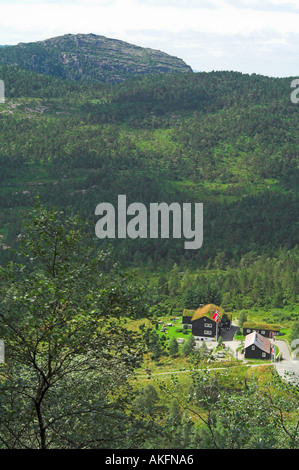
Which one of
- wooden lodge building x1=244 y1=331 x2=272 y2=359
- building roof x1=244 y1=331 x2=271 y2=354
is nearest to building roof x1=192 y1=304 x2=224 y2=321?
building roof x1=244 y1=331 x2=271 y2=354

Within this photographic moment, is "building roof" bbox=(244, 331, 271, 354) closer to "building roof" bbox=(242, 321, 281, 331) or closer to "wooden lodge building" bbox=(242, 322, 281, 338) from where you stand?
"wooden lodge building" bbox=(242, 322, 281, 338)

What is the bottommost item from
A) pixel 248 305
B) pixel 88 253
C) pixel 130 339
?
pixel 248 305

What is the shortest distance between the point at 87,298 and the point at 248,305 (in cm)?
10602

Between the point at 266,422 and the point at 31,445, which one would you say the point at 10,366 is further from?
the point at 266,422

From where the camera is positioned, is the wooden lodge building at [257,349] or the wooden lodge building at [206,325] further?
Result: the wooden lodge building at [206,325]

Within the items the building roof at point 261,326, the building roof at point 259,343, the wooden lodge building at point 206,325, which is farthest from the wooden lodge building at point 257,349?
the wooden lodge building at point 206,325

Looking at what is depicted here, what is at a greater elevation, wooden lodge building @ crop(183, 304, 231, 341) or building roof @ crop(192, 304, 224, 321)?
building roof @ crop(192, 304, 224, 321)

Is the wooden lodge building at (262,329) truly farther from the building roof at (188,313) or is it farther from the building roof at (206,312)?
the building roof at (188,313)

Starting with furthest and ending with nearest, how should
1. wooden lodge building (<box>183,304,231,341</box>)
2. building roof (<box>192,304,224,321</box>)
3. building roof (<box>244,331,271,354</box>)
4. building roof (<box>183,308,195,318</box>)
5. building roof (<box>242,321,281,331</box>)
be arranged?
building roof (<box>183,308,195,318</box>) → building roof (<box>192,304,224,321</box>) → wooden lodge building (<box>183,304,231,341</box>) → building roof (<box>242,321,281,331</box>) → building roof (<box>244,331,271,354</box>)

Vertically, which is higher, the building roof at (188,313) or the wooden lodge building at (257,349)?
the wooden lodge building at (257,349)

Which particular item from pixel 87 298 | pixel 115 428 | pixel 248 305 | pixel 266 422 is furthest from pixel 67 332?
pixel 248 305

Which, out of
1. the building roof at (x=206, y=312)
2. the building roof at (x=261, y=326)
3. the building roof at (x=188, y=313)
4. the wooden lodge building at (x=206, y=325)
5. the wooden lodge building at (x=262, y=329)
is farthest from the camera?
the building roof at (x=188, y=313)

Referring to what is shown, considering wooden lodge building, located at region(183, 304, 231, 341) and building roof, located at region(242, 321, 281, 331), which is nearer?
building roof, located at region(242, 321, 281, 331)

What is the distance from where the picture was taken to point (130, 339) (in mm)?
17469
